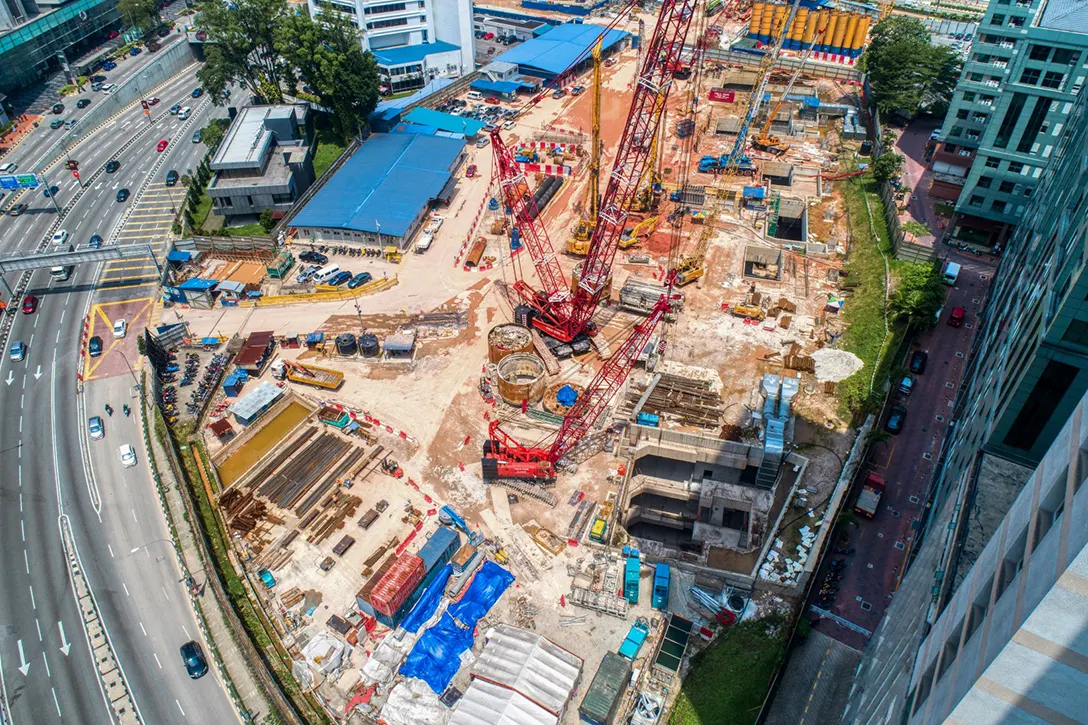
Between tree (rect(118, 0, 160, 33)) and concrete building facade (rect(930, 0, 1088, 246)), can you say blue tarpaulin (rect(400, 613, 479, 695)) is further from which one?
tree (rect(118, 0, 160, 33))

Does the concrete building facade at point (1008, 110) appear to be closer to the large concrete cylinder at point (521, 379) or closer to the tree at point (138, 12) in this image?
the large concrete cylinder at point (521, 379)

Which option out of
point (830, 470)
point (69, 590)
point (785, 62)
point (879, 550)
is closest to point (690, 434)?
point (830, 470)

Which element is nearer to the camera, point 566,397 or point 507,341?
point 566,397

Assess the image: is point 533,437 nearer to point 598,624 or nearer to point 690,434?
point 690,434

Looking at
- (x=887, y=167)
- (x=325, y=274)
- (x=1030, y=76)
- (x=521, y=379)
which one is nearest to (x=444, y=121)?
(x=325, y=274)

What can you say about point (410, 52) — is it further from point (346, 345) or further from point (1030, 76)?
point (1030, 76)

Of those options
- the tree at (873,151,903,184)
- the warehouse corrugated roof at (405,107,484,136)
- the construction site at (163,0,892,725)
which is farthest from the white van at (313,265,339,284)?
the tree at (873,151,903,184)
